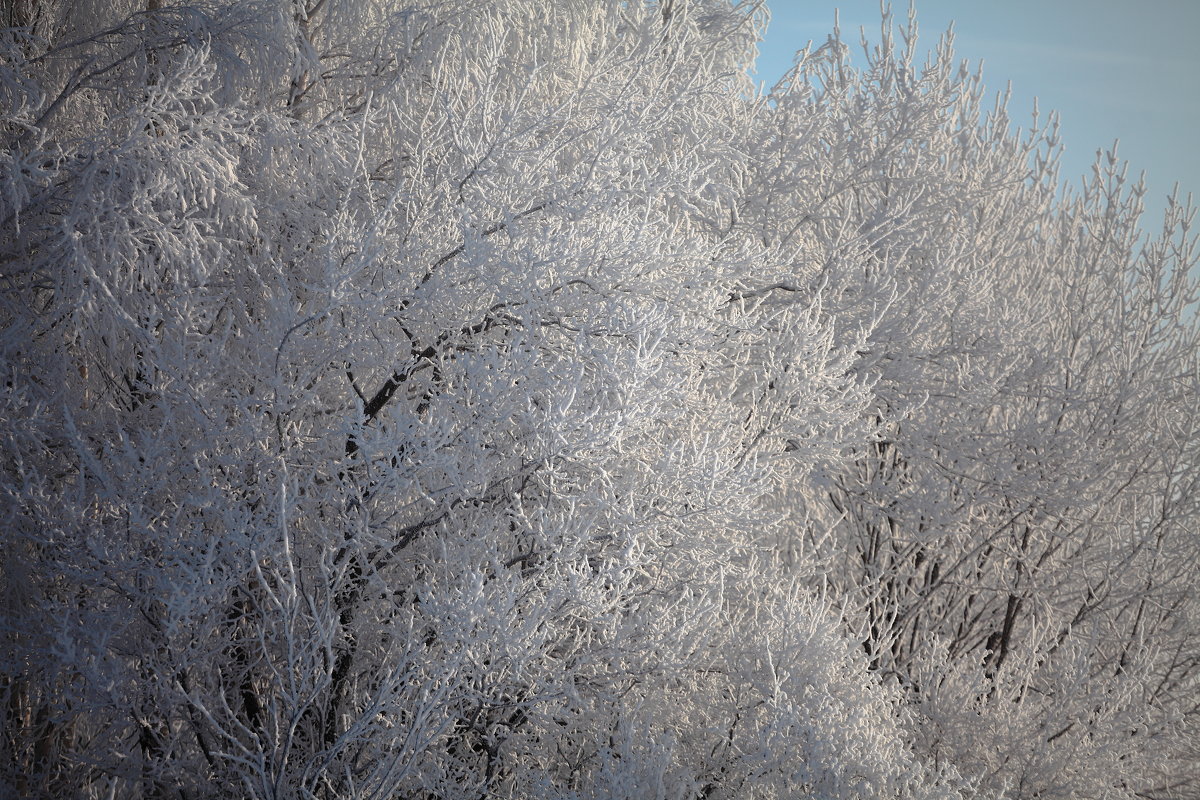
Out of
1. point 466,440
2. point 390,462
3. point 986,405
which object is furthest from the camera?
point 986,405

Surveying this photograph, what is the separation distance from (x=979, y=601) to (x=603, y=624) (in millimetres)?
6351

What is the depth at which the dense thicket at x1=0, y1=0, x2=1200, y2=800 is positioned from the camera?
12.5ft

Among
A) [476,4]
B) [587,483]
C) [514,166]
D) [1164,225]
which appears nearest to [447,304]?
[514,166]

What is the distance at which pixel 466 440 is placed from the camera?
159 inches

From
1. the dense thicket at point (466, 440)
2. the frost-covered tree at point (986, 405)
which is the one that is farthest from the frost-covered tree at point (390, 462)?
the frost-covered tree at point (986, 405)

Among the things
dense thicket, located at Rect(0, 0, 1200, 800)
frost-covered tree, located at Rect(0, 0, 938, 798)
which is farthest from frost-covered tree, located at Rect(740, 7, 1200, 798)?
frost-covered tree, located at Rect(0, 0, 938, 798)

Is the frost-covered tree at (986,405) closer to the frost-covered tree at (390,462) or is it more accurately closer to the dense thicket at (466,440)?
the dense thicket at (466,440)

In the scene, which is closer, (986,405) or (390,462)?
(390,462)

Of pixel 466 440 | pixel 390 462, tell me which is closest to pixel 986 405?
pixel 466 440

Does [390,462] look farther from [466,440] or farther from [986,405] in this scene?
[986,405]

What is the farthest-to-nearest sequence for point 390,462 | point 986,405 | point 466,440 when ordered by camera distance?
point 986,405
point 466,440
point 390,462

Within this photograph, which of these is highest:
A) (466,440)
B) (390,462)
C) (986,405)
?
(986,405)

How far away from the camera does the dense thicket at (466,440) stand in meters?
3.82

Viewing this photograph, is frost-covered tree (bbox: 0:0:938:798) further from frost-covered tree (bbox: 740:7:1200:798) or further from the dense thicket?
frost-covered tree (bbox: 740:7:1200:798)
